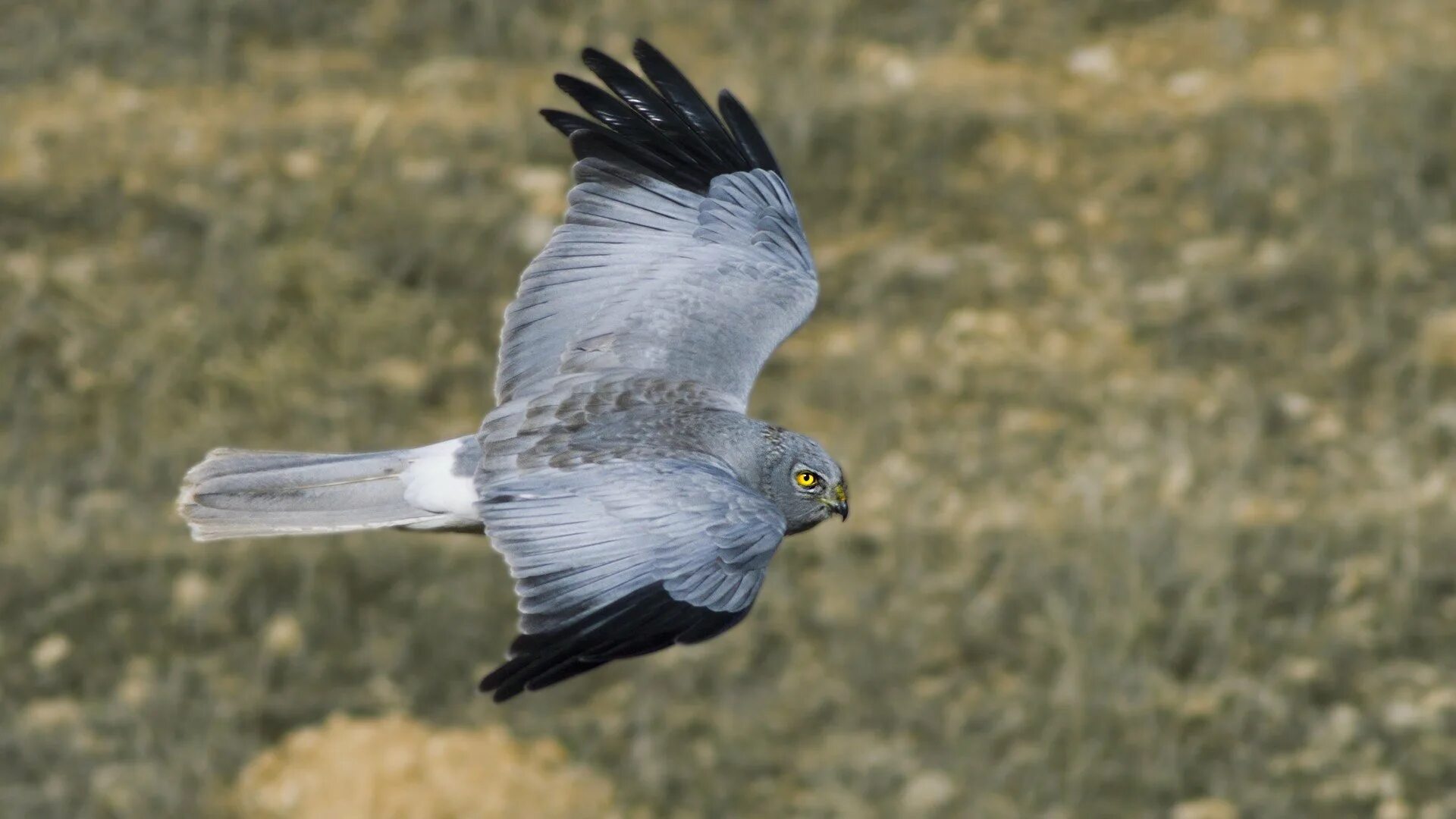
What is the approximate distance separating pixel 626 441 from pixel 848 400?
260 inches

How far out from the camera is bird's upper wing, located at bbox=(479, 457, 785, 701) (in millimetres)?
5484

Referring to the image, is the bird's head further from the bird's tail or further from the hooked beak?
the bird's tail

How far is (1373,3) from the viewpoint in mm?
15773

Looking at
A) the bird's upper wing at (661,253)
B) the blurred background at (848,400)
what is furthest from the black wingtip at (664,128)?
the blurred background at (848,400)

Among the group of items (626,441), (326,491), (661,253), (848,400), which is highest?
(661,253)

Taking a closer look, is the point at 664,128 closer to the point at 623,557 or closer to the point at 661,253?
the point at 661,253

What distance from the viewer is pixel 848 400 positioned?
12820 mm

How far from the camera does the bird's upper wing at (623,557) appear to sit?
18.0 feet

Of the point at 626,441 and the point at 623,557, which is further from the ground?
the point at 626,441

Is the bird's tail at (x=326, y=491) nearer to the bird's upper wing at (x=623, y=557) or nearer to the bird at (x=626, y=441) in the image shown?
the bird at (x=626, y=441)

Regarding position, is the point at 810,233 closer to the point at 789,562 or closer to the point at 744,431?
the point at 789,562

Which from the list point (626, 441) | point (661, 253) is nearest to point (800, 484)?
point (626, 441)

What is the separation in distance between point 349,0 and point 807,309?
318 inches

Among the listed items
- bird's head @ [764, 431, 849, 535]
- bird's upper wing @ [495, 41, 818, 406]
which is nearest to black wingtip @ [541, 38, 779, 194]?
bird's upper wing @ [495, 41, 818, 406]
